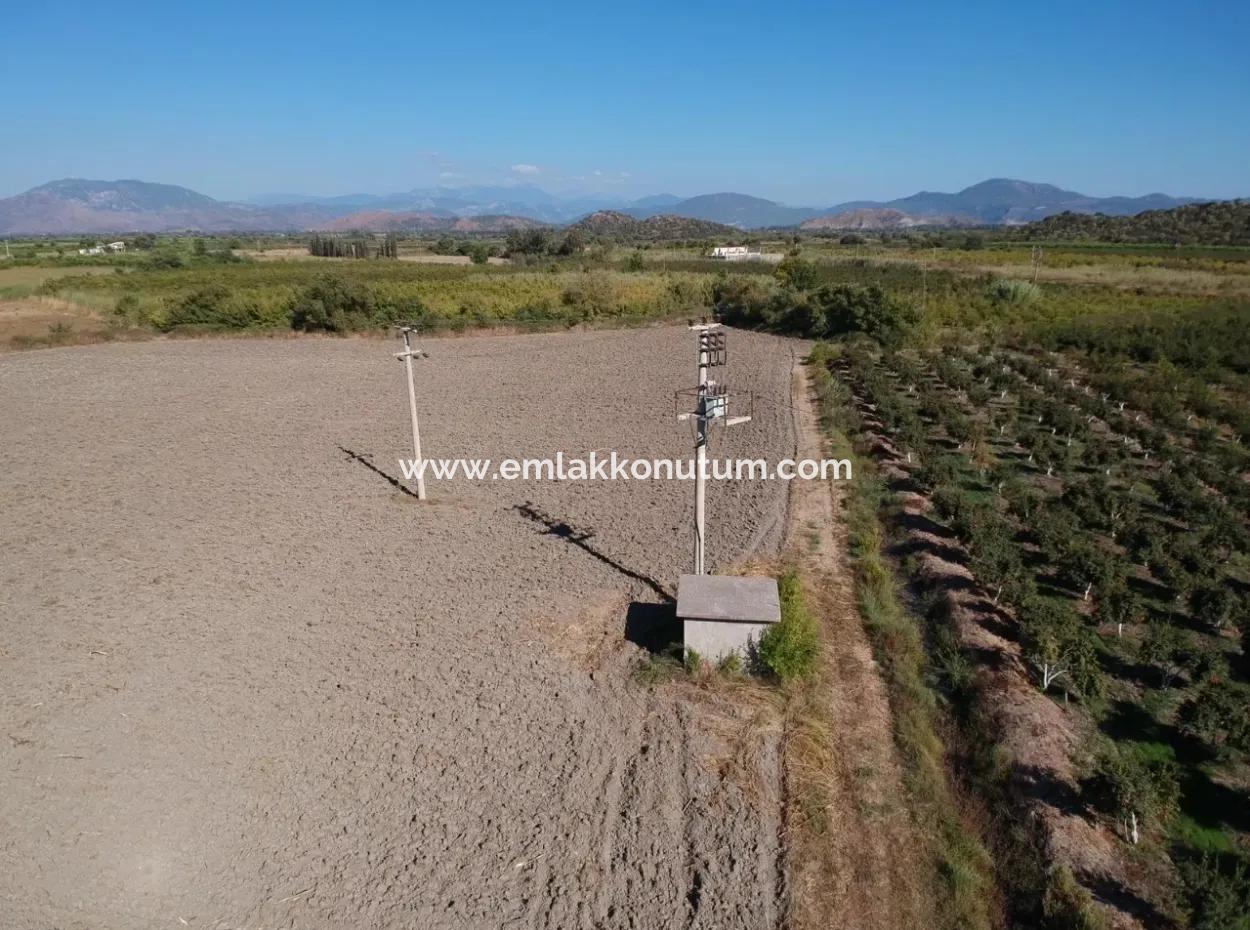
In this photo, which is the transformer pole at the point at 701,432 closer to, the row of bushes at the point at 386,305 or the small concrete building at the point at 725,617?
the small concrete building at the point at 725,617

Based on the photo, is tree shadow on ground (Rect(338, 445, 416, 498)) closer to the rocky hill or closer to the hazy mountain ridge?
the rocky hill

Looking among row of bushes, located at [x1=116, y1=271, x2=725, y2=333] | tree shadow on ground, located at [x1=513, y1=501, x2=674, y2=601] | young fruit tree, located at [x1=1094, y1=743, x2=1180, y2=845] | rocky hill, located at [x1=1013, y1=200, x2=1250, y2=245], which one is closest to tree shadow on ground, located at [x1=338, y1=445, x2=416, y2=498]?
tree shadow on ground, located at [x1=513, y1=501, x2=674, y2=601]

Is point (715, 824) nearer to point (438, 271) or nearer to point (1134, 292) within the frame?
point (1134, 292)

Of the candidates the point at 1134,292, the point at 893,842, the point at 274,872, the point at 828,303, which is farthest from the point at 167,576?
the point at 1134,292

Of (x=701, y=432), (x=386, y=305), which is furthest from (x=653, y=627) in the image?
(x=386, y=305)

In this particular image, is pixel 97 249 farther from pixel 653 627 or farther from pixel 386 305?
pixel 653 627

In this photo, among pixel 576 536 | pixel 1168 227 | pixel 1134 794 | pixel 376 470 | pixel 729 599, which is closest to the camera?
pixel 1134 794
